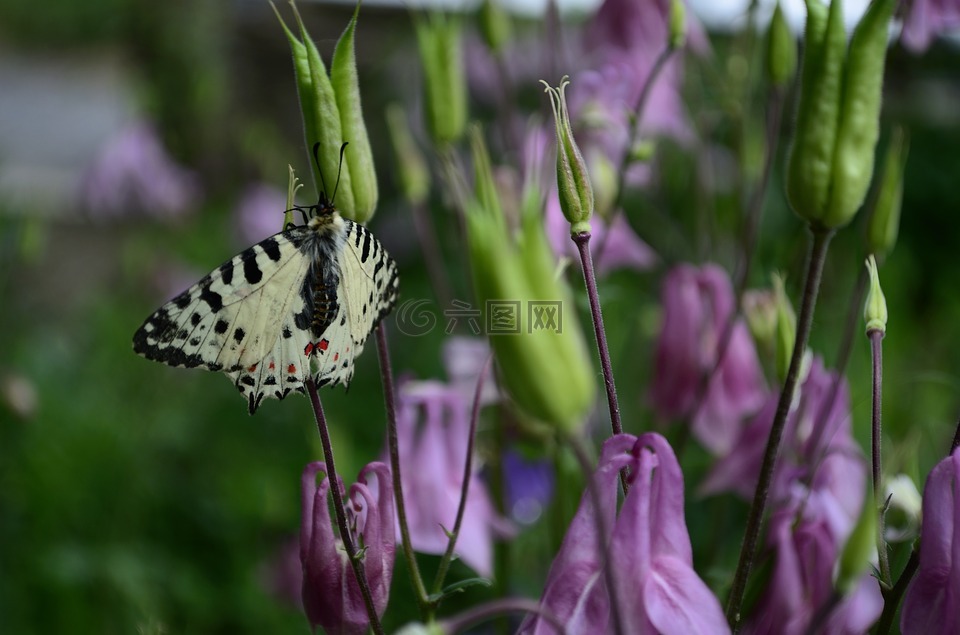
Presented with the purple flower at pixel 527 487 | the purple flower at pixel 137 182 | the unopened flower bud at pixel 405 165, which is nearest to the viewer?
the unopened flower bud at pixel 405 165

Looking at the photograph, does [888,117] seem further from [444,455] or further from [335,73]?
[335,73]

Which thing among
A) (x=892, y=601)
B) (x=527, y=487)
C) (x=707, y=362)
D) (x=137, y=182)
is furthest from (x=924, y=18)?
(x=137, y=182)

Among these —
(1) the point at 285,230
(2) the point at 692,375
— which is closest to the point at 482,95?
(2) the point at 692,375

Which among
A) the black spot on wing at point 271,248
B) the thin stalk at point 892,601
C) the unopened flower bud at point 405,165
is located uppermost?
the unopened flower bud at point 405,165

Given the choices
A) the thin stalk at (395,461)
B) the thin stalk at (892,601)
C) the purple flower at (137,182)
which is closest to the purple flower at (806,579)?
the thin stalk at (892,601)

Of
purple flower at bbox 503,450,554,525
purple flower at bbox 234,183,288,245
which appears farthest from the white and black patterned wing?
purple flower at bbox 234,183,288,245

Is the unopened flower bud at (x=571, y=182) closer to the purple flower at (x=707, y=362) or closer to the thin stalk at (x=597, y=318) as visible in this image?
the thin stalk at (x=597, y=318)

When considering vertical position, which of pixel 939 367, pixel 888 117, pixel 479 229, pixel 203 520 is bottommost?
pixel 203 520
